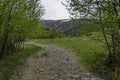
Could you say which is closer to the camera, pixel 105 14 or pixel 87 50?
pixel 105 14

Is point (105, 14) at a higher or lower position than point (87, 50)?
higher

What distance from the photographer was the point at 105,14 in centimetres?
1897

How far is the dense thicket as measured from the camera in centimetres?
1816

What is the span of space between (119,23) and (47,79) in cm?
606

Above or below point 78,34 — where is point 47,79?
below

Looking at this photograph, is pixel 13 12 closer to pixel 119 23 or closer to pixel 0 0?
pixel 0 0

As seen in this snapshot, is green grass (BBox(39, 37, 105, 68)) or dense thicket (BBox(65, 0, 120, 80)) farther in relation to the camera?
green grass (BBox(39, 37, 105, 68))

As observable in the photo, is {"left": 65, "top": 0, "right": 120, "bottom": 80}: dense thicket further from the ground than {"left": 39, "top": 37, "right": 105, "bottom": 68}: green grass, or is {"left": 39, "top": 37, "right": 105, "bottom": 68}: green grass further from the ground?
{"left": 65, "top": 0, "right": 120, "bottom": 80}: dense thicket

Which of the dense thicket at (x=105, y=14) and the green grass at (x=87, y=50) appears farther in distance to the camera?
the green grass at (x=87, y=50)

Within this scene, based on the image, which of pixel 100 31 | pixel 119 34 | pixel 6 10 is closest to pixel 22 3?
pixel 6 10

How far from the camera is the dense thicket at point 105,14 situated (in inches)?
715

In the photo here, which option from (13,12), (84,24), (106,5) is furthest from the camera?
(13,12)

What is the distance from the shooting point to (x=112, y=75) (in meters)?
17.9

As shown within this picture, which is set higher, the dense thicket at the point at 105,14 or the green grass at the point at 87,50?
the dense thicket at the point at 105,14
